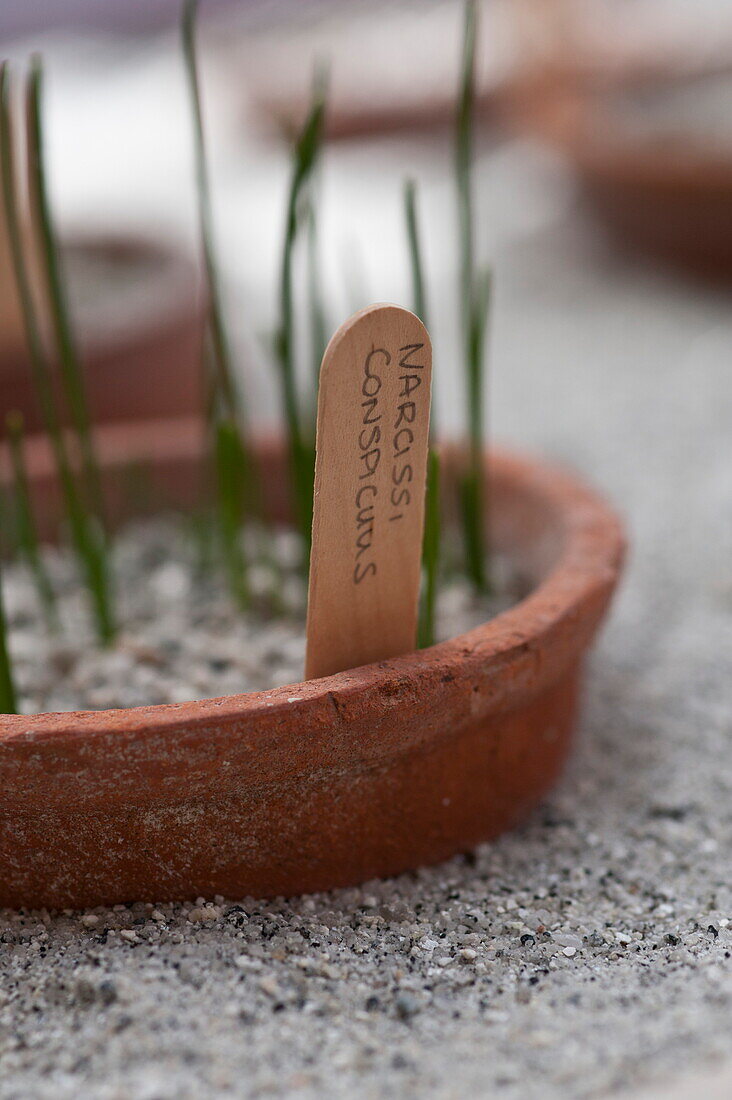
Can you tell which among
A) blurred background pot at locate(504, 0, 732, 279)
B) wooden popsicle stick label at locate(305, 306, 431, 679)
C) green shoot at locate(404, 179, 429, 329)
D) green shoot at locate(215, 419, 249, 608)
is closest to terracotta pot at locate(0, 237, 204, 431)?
green shoot at locate(215, 419, 249, 608)

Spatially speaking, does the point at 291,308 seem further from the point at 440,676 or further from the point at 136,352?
the point at 136,352

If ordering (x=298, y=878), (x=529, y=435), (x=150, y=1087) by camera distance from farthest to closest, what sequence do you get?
(x=529, y=435) → (x=298, y=878) → (x=150, y=1087)

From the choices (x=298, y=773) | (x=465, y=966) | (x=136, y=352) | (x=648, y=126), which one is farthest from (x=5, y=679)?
(x=648, y=126)

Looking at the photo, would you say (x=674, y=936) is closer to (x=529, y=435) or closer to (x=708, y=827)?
(x=708, y=827)

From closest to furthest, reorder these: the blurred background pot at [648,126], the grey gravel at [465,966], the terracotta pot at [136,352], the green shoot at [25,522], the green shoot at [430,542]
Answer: the grey gravel at [465,966] < the green shoot at [430,542] < the green shoot at [25,522] < the terracotta pot at [136,352] < the blurred background pot at [648,126]

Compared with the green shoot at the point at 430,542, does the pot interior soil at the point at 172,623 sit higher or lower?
lower

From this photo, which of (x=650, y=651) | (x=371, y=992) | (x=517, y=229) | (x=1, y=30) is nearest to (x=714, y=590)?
(x=650, y=651)

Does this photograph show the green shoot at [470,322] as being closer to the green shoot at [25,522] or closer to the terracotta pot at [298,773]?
the terracotta pot at [298,773]

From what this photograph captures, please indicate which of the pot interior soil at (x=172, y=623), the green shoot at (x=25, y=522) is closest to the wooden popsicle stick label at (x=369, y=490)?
the pot interior soil at (x=172, y=623)
